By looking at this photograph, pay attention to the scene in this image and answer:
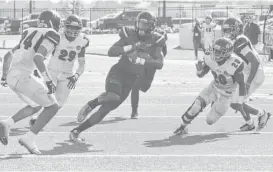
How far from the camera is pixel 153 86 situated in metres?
15.4

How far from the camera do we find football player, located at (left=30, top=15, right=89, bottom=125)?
902cm

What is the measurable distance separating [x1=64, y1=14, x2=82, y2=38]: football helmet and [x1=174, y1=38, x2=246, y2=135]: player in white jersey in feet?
5.19

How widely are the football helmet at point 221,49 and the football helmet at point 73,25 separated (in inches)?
66.8

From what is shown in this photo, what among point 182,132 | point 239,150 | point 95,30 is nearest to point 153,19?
point 182,132

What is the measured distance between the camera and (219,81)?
8805mm

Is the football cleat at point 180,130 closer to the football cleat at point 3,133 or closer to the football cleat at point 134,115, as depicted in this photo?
the football cleat at point 134,115

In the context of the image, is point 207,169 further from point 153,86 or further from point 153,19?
point 153,86

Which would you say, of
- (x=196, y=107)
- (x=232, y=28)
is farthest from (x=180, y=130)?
(x=232, y=28)

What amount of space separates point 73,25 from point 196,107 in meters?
1.86

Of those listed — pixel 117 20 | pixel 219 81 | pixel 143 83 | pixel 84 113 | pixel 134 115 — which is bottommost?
pixel 117 20

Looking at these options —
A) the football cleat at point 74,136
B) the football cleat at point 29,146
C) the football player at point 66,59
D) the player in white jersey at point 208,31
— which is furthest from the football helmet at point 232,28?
the player in white jersey at point 208,31

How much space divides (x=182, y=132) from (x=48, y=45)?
237cm

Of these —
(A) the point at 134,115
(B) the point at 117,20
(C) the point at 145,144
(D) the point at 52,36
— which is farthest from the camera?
(B) the point at 117,20

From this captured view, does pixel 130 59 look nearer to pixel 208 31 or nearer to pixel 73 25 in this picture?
pixel 73 25
